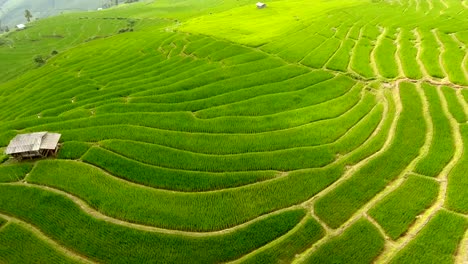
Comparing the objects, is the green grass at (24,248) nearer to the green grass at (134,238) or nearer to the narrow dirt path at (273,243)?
the green grass at (134,238)

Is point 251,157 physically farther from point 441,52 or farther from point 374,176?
point 441,52

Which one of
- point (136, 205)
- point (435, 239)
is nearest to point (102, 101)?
point (136, 205)

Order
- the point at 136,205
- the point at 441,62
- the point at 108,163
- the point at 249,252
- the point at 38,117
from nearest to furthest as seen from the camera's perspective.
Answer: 1. the point at 249,252
2. the point at 136,205
3. the point at 108,163
4. the point at 38,117
5. the point at 441,62

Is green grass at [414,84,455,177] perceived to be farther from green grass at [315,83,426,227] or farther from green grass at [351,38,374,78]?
green grass at [351,38,374,78]

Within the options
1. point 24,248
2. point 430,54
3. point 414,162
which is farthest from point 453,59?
point 24,248

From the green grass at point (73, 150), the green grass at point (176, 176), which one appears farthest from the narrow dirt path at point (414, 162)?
the green grass at point (73, 150)

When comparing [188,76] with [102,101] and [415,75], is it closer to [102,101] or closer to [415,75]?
[102,101]
